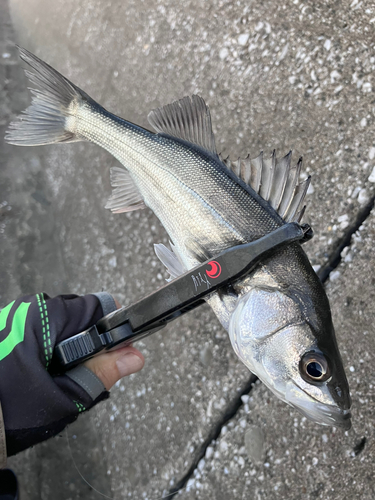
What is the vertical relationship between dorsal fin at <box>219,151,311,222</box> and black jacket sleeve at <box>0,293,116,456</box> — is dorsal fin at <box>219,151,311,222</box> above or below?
above

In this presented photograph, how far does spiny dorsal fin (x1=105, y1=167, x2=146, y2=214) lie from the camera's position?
5.46ft

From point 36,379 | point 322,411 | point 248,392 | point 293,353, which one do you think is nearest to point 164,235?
point 248,392

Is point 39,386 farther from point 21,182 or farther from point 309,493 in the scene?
point 21,182

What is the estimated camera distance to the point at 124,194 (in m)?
1.70

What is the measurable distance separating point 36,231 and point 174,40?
168 centimetres

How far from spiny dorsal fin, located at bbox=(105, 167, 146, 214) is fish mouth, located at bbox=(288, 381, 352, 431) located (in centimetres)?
96

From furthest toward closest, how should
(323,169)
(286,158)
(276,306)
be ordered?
(323,169) < (286,158) < (276,306)

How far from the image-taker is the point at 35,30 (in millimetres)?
3451

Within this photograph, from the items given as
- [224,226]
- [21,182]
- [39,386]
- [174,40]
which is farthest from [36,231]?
[224,226]

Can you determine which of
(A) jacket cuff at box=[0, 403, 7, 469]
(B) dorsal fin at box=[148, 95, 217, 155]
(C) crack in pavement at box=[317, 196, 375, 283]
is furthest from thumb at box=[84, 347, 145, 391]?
(C) crack in pavement at box=[317, 196, 375, 283]

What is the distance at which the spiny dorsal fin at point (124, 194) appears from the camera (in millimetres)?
1663

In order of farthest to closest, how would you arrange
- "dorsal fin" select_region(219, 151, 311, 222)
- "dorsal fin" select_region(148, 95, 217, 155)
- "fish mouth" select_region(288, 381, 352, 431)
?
"dorsal fin" select_region(148, 95, 217, 155)
"dorsal fin" select_region(219, 151, 311, 222)
"fish mouth" select_region(288, 381, 352, 431)

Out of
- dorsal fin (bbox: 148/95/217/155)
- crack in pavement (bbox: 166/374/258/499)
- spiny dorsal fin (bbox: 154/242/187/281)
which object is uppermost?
dorsal fin (bbox: 148/95/217/155)

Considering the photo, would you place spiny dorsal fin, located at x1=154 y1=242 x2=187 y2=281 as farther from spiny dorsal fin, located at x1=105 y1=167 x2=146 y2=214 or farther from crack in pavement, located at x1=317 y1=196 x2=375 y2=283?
crack in pavement, located at x1=317 y1=196 x2=375 y2=283
